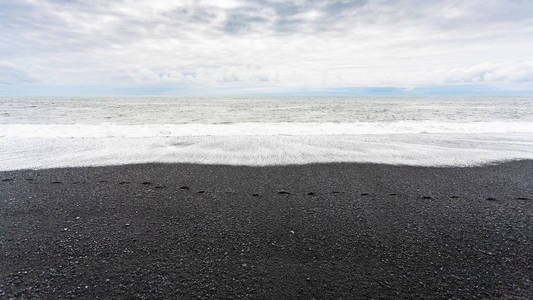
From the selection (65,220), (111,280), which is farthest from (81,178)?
(111,280)

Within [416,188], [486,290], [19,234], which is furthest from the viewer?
[416,188]

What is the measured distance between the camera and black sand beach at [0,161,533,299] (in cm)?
275

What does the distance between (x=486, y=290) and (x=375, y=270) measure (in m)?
0.97

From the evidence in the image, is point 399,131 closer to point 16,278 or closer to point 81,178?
point 81,178

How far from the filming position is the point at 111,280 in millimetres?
2801

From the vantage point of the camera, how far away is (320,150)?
930cm

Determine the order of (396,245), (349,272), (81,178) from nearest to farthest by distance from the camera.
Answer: (349,272) < (396,245) < (81,178)

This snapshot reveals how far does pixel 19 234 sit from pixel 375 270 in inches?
172

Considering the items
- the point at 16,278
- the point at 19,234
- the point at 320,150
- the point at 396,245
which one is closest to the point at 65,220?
the point at 19,234

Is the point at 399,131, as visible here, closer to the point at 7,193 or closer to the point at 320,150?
the point at 320,150

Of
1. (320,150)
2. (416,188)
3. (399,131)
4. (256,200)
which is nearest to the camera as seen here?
(256,200)

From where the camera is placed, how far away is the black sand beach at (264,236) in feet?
9.02

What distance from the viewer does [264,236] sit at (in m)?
3.67

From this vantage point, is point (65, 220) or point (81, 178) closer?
point (65, 220)
